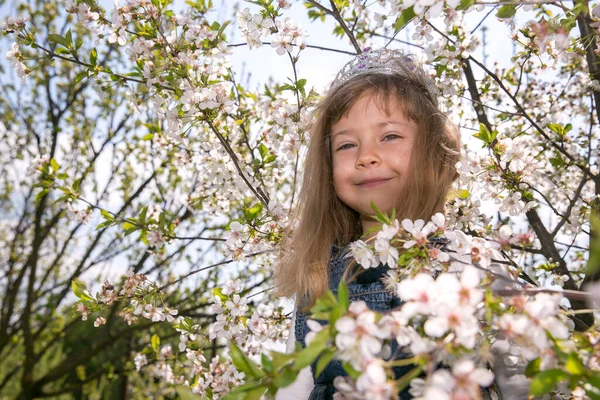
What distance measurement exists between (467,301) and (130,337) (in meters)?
5.16

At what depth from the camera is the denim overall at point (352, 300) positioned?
1755 mm

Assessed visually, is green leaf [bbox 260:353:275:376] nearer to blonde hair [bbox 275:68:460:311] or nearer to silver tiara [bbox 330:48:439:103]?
blonde hair [bbox 275:68:460:311]

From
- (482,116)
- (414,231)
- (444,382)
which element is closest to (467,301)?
(444,382)

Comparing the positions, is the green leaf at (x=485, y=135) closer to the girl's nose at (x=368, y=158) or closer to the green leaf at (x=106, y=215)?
the girl's nose at (x=368, y=158)

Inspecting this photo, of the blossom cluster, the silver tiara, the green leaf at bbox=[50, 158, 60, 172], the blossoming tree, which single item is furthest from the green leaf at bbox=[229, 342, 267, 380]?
the green leaf at bbox=[50, 158, 60, 172]

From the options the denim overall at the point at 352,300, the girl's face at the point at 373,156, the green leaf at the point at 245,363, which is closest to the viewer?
the green leaf at the point at 245,363

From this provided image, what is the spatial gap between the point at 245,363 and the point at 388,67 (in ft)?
4.99

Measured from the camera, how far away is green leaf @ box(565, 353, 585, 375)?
2.66 ft

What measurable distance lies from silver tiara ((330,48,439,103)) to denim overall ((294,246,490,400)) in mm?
710

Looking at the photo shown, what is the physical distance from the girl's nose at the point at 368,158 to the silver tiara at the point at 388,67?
413mm

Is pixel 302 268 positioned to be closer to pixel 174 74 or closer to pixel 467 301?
pixel 174 74

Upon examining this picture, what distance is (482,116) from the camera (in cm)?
274

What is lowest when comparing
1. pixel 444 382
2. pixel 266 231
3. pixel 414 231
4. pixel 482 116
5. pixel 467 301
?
pixel 444 382

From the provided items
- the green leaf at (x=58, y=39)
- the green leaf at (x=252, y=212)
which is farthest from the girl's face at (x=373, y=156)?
the green leaf at (x=58, y=39)
